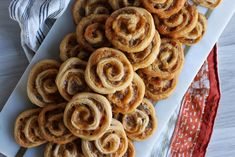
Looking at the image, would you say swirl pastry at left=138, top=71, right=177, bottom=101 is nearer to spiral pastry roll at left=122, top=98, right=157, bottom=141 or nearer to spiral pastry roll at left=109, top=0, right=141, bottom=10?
spiral pastry roll at left=122, top=98, right=157, bottom=141

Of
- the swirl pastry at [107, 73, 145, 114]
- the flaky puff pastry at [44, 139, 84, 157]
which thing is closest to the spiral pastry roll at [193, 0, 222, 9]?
the swirl pastry at [107, 73, 145, 114]

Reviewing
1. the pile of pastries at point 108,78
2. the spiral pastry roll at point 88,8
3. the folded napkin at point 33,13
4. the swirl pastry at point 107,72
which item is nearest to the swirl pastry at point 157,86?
the pile of pastries at point 108,78

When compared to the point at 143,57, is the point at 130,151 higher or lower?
lower

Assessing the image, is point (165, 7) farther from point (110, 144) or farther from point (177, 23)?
point (110, 144)

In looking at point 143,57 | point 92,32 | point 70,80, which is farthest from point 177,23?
point 70,80

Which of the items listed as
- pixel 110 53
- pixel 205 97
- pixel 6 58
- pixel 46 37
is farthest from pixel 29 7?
pixel 205 97

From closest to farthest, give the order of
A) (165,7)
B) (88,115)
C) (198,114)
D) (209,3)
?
1. (88,115)
2. (165,7)
3. (209,3)
4. (198,114)

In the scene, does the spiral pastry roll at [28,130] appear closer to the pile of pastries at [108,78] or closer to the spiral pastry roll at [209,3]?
the pile of pastries at [108,78]
